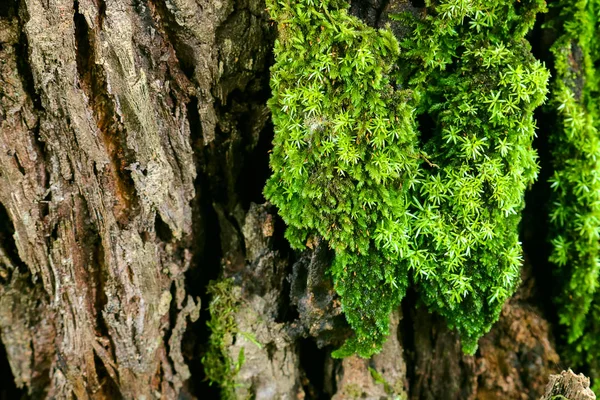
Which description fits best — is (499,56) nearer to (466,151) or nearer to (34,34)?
(466,151)

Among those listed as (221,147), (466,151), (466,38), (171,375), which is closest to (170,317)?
(171,375)

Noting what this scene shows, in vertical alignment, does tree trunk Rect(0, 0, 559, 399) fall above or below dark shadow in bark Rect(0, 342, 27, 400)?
above

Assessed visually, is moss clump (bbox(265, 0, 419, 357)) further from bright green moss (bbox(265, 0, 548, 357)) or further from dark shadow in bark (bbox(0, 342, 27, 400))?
dark shadow in bark (bbox(0, 342, 27, 400))

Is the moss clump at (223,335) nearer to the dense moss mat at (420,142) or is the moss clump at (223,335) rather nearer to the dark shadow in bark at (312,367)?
the dark shadow in bark at (312,367)

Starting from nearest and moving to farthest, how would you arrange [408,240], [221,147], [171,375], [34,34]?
[34,34]
[408,240]
[221,147]
[171,375]

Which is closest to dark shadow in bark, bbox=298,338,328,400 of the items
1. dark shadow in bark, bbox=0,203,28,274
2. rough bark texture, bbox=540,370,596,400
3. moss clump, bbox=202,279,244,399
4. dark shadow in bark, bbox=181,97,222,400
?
moss clump, bbox=202,279,244,399

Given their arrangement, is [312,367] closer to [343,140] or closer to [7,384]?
[343,140]
